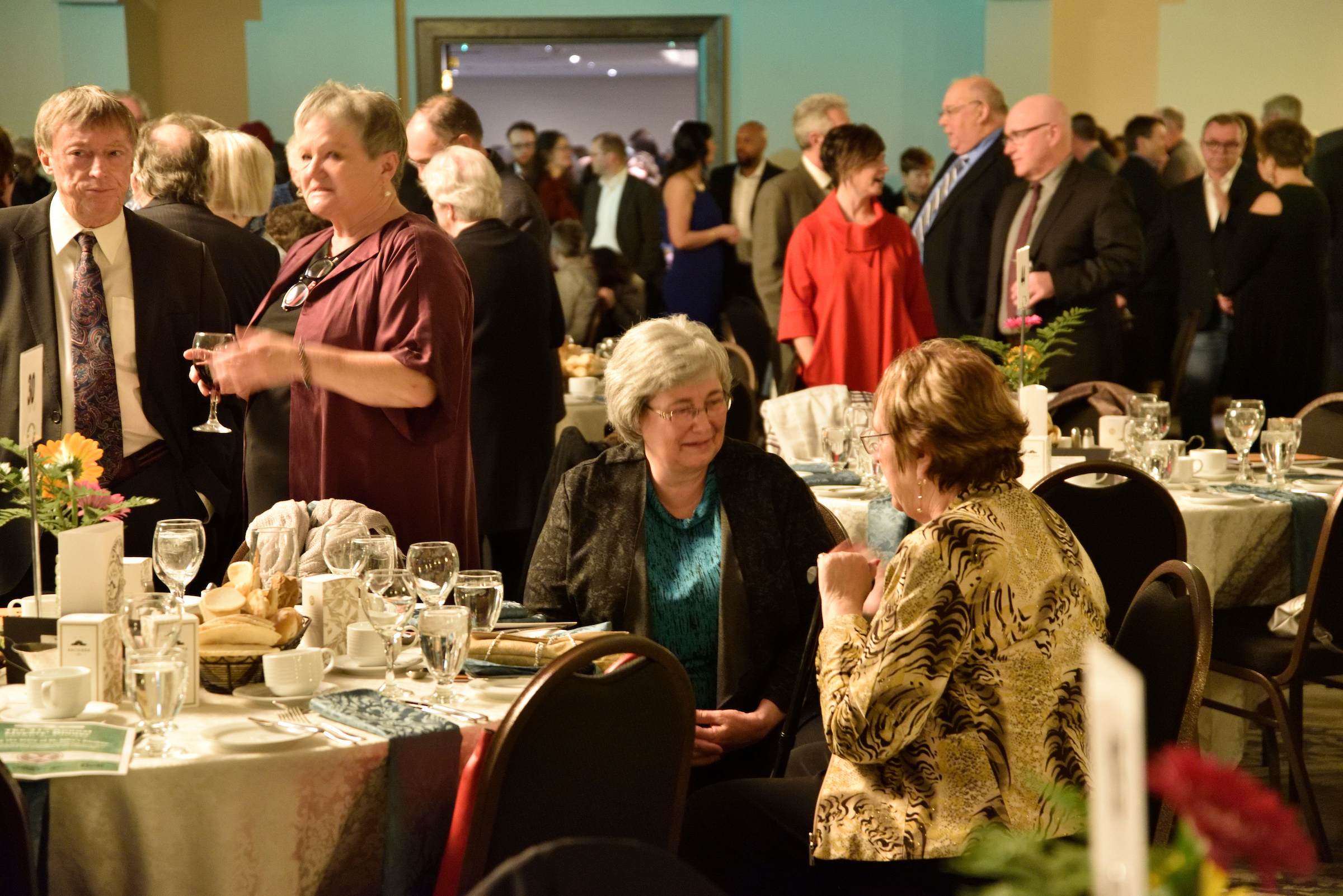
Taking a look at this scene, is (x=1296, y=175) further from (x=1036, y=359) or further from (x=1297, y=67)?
(x=1036, y=359)

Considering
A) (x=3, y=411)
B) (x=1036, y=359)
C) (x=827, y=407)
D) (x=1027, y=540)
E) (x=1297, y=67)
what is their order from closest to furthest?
(x=1027, y=540)
(x=3, y=411)
(x=1036, y=359)
(x=827, y=407)
(x=1297, y=67)

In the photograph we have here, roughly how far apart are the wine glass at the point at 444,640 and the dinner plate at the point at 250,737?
9.0 inches

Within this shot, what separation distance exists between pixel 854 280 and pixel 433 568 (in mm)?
3742

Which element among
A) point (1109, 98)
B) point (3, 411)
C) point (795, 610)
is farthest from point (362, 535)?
point (1109, 98)

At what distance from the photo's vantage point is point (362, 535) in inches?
102

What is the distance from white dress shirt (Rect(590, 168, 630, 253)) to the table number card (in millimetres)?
9057

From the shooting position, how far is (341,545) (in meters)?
2.50

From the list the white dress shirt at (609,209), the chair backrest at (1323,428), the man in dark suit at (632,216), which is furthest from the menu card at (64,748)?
the white dress shirt at (609,209)

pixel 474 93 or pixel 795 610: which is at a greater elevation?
pixel 474 93

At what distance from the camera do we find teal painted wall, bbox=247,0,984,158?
1072cm

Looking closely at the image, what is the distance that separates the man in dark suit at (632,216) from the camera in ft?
31.5

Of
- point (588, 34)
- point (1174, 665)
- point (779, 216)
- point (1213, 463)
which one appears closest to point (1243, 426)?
point (1213, 463)

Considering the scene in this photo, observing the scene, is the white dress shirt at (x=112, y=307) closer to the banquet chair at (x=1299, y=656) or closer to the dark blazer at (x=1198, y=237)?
the banquet chair at (x=1299, y=656)

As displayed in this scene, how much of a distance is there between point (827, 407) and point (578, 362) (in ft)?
6.16
